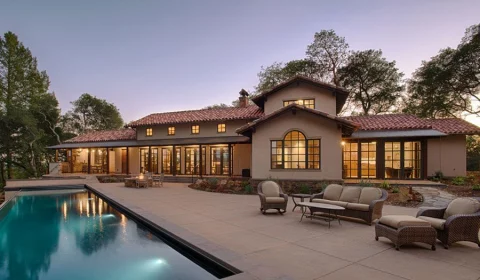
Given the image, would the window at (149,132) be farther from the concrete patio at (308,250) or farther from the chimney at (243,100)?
the concrete patio at (308,250)

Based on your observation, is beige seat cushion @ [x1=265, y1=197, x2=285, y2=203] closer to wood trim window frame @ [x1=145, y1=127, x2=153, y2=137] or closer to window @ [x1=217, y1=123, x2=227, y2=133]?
window @ [x1=217, y1=123, x2=227, y2=133]

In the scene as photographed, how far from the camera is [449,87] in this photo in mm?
23641

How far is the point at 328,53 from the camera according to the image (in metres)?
30.8

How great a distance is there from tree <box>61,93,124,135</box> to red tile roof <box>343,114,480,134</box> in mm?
37229

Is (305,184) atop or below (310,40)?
below

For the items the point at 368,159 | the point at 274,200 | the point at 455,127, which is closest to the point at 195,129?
the point at 368,159

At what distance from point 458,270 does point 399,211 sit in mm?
5046

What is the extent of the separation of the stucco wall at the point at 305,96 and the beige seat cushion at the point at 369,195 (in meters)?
9.87

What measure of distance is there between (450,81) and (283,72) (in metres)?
16.7

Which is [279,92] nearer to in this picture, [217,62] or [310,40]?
[217,62]

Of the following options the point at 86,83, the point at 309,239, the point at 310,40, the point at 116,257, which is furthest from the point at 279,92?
the point at 86,83

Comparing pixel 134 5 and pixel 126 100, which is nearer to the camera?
pixel 134 5

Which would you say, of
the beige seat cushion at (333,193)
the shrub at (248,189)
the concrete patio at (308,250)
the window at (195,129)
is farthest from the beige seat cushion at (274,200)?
the window at (195,129)

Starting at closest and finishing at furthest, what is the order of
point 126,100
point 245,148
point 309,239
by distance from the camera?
point 309,239
point 245,148
point 126,100
